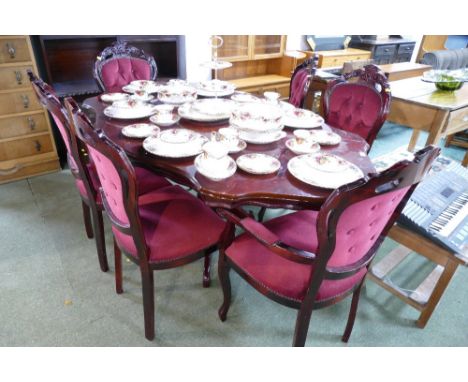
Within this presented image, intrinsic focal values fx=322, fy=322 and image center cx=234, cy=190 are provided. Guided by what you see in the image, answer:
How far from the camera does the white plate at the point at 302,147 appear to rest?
A: 4.34 ft

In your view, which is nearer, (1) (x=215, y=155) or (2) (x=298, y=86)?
(1) (x=215, y=155)

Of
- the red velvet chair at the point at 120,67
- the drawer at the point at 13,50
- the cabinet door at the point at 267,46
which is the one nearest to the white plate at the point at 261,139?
the red velvet chair at the point at 120,67

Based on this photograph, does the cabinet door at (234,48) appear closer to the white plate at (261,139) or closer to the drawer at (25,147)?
the drawer at (25,147)

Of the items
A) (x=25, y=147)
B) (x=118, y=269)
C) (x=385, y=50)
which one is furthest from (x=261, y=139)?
(x=385, y=50)

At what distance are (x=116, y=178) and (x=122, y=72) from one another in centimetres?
162

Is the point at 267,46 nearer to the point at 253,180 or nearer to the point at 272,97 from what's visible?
the point at 272,97

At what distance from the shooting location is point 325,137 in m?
1.50

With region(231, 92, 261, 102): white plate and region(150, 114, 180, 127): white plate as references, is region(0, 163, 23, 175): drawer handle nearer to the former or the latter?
region(150, 114, 180, 127): white plate

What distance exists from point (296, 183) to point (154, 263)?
1.98 ft

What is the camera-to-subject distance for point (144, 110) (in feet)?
5.44

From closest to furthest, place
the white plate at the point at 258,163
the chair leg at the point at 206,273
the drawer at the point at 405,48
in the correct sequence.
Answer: the white plate at the point at 258,163
the chair leg at the point at 206,273
the drawer at the point at 405,48

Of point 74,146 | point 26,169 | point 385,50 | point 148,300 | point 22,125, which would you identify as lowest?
point 26,169

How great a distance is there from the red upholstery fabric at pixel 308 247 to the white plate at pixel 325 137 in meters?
0.33

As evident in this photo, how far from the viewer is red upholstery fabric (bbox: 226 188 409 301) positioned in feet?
2.93
